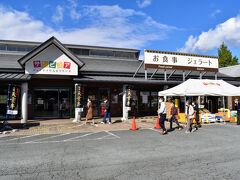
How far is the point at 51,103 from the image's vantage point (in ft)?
71.5

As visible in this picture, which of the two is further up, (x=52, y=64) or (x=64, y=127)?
(x=52, y=64)

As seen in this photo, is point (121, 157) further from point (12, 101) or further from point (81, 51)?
point (81, 51)

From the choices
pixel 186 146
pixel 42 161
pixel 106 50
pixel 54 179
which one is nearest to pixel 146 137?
pixel 186 146

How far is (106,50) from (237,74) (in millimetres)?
14765

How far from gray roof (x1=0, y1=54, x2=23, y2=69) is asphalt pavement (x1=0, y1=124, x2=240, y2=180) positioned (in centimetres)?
945

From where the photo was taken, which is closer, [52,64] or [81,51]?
[52,64]

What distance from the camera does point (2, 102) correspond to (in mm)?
20812

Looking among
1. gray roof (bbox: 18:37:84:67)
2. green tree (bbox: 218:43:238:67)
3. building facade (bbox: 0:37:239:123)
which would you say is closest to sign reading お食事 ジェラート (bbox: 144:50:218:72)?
building facade (bbox: 0:37:239:123)

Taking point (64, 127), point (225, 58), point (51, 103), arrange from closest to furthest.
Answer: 1. point (64, 127)
2. point (51, 103)
3. point (225, 58)

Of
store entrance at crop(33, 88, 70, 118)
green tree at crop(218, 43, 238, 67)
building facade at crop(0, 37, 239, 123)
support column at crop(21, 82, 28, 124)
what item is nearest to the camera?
support column at crop(21, 82, 28, 124)

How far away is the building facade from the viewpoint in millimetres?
19016

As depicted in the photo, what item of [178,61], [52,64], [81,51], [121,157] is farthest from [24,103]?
[178,61]

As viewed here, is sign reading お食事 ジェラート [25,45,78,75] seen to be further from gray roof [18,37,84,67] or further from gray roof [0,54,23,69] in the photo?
gray roof [0,54,23,69]

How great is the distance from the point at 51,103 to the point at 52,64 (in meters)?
3.69
